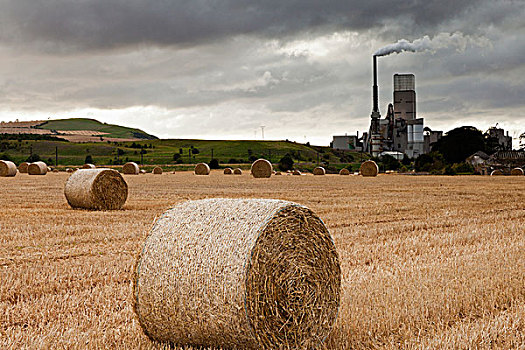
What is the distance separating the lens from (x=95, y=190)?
14.8 m

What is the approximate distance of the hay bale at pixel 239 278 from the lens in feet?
13.8

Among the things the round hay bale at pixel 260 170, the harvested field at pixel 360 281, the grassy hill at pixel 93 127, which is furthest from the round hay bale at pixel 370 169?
the grassy hill at pixel 93 127

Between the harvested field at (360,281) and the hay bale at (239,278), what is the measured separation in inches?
12.1

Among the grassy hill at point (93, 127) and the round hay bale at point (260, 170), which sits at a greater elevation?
the grassy hill at point (93, 127)

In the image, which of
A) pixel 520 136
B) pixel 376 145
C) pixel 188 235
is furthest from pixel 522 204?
pixel 376 145

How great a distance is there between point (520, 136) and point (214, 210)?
71211 mm

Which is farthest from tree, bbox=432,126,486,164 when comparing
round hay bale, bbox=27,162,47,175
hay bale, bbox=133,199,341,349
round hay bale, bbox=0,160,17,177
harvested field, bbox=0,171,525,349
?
hay bale, bbox=133,199,341,349

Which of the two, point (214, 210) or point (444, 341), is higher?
point (214, 210)

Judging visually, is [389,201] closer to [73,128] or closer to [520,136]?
[520,136]

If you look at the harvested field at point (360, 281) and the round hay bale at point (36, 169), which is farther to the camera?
the round hay bale at point (36, 169)

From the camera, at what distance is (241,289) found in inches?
163

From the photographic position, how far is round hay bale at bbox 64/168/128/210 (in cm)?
1476

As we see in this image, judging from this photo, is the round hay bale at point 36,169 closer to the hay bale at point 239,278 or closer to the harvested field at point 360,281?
the harvested field at point 360,281

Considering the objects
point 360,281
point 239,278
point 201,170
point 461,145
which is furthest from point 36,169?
point 461,145
